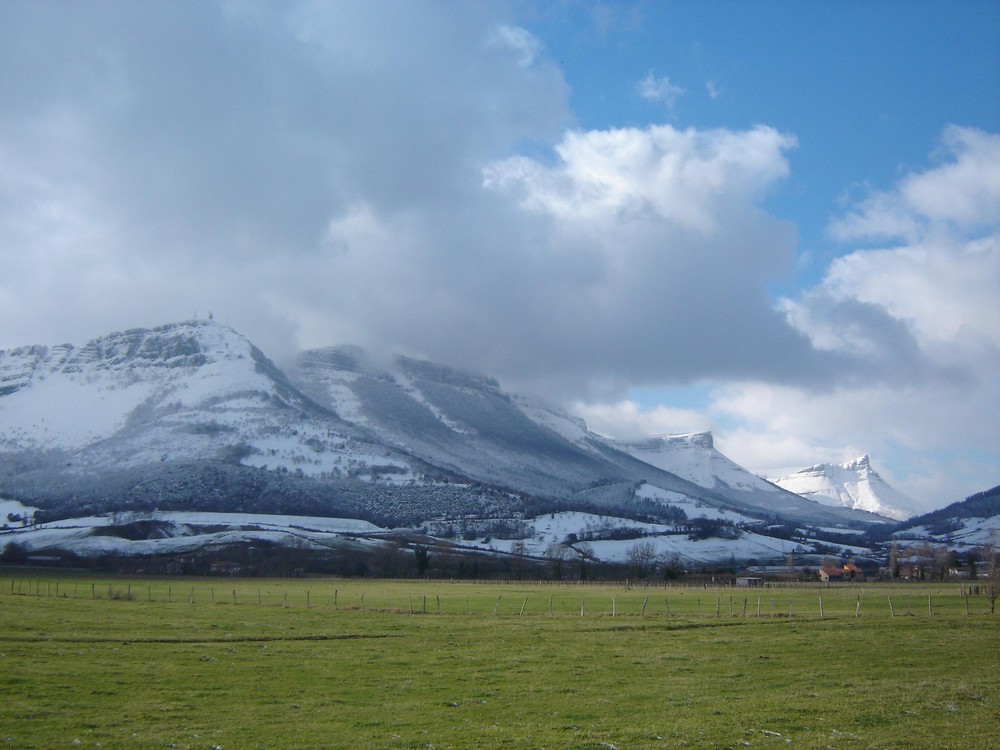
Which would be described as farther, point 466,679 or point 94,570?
point 94,570

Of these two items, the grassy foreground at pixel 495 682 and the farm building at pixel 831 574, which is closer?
the grassy foreground at pixel 495 682

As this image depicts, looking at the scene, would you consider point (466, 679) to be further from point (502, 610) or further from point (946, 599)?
point (946, 599)

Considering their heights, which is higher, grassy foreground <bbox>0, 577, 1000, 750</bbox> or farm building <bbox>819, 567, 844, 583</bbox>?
grassy foreground <bbox>0, 577, 1000, 750</bbox>

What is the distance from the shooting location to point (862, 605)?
75.8 meters

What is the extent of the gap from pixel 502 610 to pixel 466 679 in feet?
123

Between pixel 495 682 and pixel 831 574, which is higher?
pixel 495 682

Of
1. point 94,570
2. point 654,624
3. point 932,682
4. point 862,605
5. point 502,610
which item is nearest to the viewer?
point 932,682

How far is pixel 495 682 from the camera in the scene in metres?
33.3

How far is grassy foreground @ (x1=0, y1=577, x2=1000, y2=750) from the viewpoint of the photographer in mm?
24531

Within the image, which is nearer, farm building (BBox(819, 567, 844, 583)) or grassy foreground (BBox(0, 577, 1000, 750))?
grassy foreground (BBox(0, 577, 1000, 750))

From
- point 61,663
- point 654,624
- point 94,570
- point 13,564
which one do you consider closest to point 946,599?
point 654,624

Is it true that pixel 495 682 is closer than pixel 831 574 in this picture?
Yes

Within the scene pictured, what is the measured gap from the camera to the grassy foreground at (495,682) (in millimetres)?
24531

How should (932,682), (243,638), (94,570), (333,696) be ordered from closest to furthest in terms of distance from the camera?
1. (333,696)
2. (932,682)
3. (243,638)
4. (94,570)
